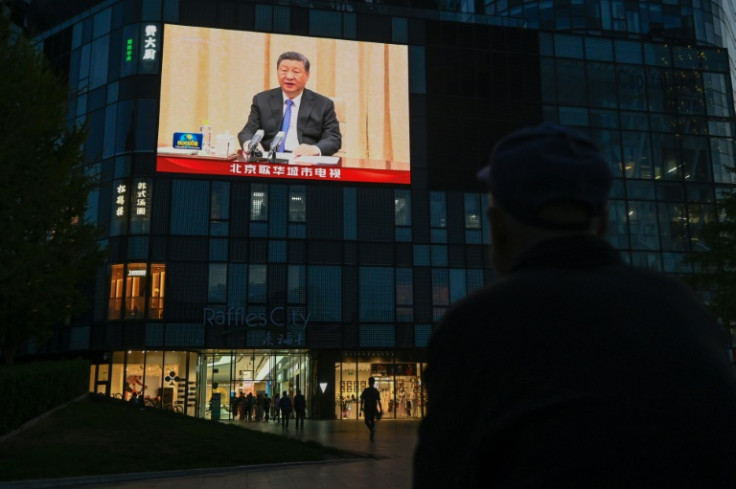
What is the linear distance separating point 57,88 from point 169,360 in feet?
66.8

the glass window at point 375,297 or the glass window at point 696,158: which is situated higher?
the glass window at point 696,158

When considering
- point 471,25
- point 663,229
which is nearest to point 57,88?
point 471,25

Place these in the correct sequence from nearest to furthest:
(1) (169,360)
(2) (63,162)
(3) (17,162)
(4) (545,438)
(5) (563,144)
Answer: (4) (545,438)
(5) (563,144)
(3) (17,162)
(2) (63,162)
(1) (169,360)

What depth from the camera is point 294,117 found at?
39.0 meters

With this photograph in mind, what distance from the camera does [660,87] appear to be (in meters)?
44.4

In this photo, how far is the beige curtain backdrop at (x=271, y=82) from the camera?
126 ft

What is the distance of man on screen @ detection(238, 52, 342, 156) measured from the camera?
38781 millimetres

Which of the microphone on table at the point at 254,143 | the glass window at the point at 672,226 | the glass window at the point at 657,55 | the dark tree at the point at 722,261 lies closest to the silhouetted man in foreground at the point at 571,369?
the dark tree at the point at 722,261

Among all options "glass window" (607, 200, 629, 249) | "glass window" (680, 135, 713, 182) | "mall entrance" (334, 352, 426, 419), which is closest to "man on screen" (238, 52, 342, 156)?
"mall entrance" (334, 352, 426, 419)

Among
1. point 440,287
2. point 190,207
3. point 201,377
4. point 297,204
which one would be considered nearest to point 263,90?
point 297,204

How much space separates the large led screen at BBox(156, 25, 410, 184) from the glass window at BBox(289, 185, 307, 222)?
683mm

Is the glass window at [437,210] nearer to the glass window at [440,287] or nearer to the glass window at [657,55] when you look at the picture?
the glass window at [440,287]

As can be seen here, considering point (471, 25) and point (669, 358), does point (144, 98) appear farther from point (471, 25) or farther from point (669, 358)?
point (669, 358)

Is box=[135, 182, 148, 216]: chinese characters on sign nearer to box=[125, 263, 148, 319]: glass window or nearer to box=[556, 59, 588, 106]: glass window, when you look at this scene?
box=[125, 263, 148, 319]: glass window
